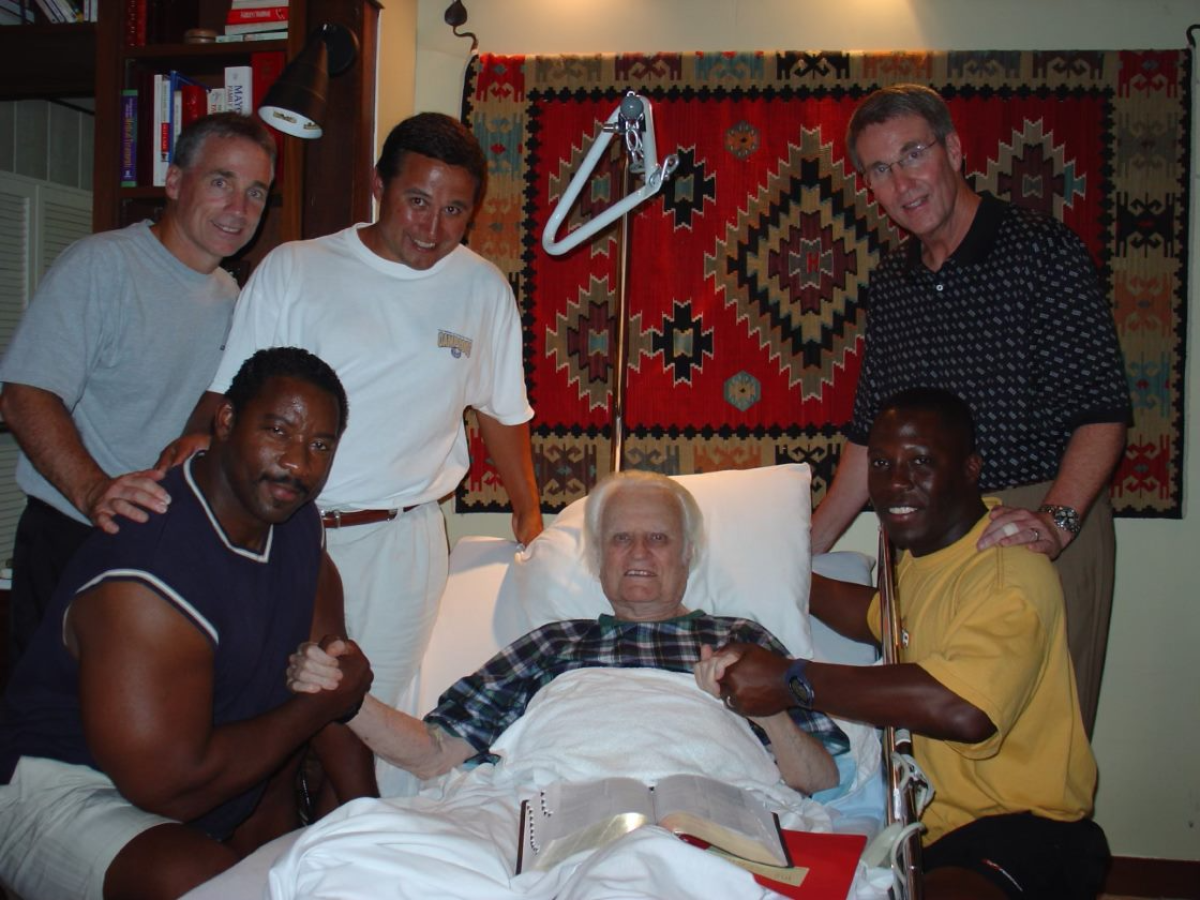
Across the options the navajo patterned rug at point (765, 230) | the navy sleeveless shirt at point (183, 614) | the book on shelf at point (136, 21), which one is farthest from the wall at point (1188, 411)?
the navy sleeveless shirt at point (183, 614)

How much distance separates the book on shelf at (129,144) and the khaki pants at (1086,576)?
2.36 metres

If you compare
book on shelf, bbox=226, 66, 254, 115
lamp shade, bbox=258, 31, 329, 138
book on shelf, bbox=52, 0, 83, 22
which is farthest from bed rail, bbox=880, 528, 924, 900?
book on shelf, bbox=52, 0, 83, 22

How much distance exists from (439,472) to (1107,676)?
1.92m

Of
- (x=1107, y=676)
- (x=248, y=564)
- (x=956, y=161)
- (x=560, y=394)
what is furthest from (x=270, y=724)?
(x=1107, y=676)

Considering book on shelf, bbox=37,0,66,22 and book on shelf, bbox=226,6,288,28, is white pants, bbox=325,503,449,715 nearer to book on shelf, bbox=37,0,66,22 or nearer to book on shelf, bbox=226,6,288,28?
book on shelf, bbox=226,6,288,28

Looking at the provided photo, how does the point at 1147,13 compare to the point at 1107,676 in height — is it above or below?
above

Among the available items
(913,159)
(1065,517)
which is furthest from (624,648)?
(913,159)

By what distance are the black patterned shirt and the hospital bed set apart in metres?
0.50

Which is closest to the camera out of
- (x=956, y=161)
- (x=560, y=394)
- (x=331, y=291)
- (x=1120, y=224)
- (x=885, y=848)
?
(x=885, y=848)

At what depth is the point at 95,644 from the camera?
1.47 m

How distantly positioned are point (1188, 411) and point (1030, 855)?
169 cm

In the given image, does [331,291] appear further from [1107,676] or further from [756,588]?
[1107,676]

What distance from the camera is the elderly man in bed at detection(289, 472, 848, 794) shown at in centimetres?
183

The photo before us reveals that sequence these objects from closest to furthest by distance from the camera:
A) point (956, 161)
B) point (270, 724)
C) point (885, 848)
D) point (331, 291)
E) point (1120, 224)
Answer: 1. point (885, 848)
2. point (270, 724)
3. point (956, 161)
4. point (331, 291)
5. point (1120, 224)
